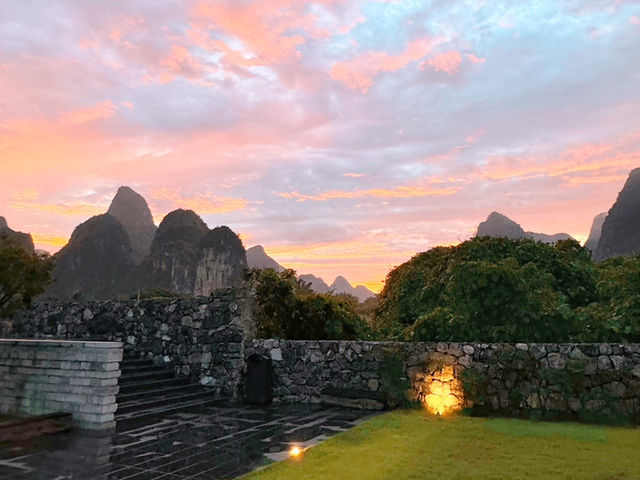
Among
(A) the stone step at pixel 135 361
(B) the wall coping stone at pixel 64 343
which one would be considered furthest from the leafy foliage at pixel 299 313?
(B) the wall coping stone at pixel 64 343

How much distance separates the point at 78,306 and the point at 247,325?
22.4ft

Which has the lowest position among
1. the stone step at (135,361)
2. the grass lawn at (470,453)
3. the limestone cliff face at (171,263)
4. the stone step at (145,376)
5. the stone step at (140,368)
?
the grass lawn at (470,453)

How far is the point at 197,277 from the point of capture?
107 metres

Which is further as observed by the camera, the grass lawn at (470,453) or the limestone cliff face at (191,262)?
the limestone cliff face at (191,262)

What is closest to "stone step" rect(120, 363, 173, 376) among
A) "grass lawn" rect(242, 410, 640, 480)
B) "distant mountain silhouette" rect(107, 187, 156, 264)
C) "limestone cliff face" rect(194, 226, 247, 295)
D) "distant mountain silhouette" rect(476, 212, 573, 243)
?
"grass lawn" rect(242, 410, 640, 480)

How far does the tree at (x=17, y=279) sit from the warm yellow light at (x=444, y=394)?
17335 millimetres

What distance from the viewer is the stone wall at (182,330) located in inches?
512

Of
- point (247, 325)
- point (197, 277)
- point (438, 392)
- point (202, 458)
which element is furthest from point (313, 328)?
point (197, 277)

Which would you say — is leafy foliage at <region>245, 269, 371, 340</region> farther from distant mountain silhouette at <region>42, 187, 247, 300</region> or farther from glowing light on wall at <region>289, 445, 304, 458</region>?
distant mountain silhouette at <region>42, 187, 247, 300</region>

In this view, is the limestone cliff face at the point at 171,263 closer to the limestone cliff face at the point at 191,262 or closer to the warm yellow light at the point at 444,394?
the limestone cliff face at the point at 191,262

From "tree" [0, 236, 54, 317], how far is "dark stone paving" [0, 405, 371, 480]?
14.0 metres

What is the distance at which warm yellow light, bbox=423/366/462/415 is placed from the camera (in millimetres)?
9977

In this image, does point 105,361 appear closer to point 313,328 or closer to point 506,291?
point 313,328

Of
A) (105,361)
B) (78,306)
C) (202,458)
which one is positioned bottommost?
(202,458)
